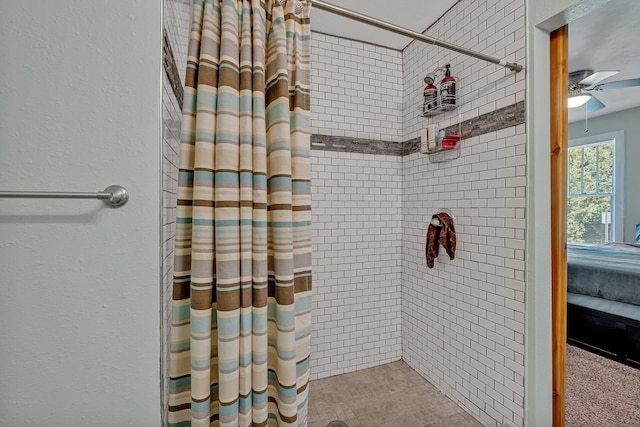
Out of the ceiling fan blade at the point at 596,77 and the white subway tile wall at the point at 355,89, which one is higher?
the ceiling fan blade at the point at 596,77

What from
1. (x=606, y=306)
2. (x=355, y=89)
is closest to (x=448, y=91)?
(x=355, y=89)

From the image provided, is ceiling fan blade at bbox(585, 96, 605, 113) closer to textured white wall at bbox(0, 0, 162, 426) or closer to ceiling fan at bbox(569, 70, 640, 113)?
ceiling fan at bbox(569, 70, 640, 113)

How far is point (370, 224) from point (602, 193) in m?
5.17

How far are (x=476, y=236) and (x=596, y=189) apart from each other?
5089mm

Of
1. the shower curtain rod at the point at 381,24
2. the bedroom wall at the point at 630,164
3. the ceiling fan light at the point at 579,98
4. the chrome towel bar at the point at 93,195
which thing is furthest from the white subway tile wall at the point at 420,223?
the bedroom wall at the point at 630,164

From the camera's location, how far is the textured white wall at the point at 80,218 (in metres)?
0.71

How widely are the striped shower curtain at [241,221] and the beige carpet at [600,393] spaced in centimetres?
184

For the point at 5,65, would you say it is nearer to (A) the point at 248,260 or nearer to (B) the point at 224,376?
(A) the point at 248,260

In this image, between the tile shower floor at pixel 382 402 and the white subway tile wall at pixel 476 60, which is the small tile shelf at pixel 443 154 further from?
the tile shower floor at pixel 382 402

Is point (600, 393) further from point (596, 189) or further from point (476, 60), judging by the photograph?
point (596, 189)

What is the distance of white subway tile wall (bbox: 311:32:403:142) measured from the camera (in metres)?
2.22

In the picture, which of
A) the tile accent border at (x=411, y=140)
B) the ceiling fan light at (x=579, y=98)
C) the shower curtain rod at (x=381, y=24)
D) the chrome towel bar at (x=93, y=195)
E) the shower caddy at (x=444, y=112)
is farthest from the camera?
the ceiling fan light at (x=579, y=98)

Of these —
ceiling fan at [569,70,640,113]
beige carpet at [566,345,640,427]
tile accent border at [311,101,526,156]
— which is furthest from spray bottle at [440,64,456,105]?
beige carpet at [566,345,640,427]

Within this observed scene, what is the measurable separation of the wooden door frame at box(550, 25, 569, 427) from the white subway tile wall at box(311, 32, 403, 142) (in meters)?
1.14
